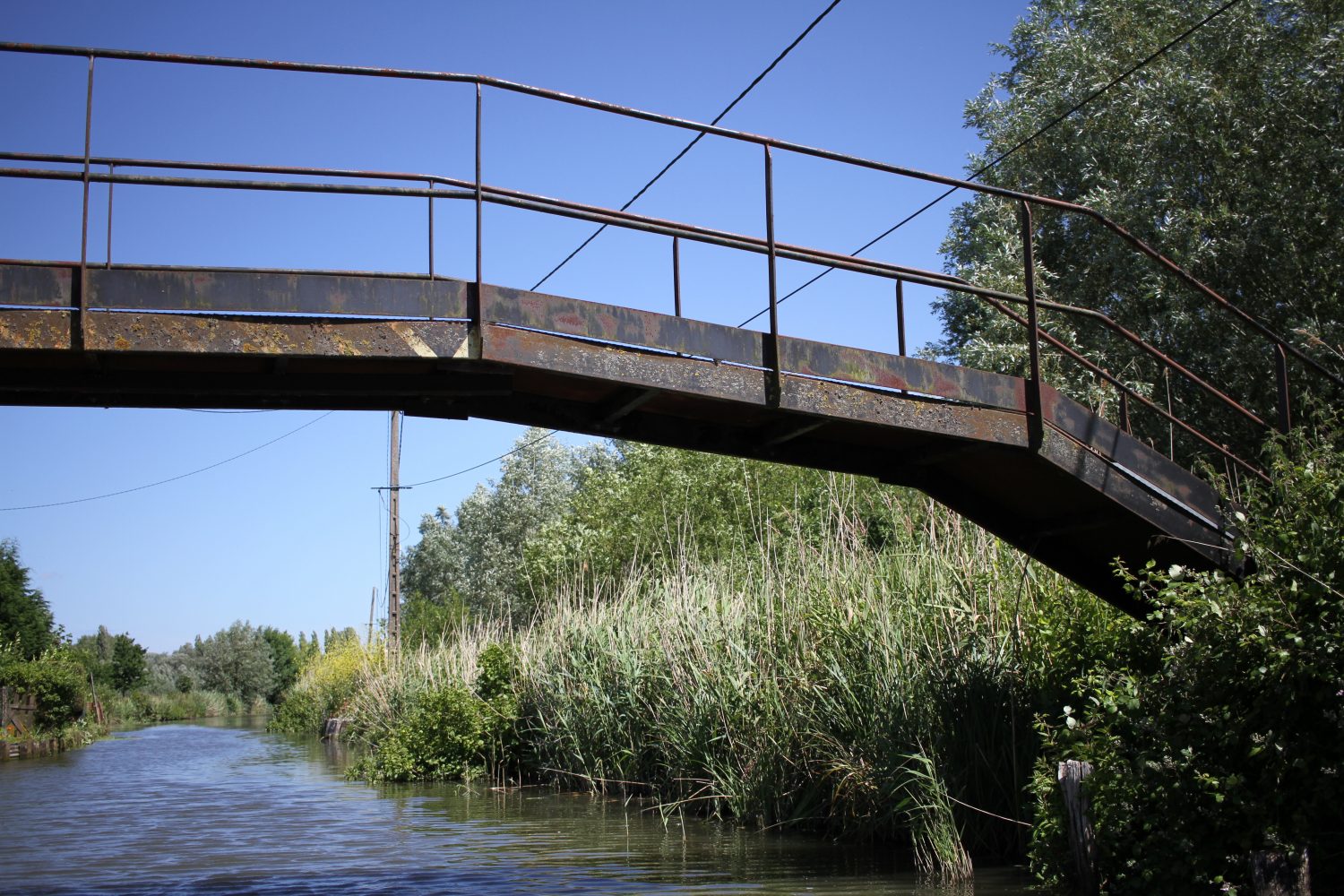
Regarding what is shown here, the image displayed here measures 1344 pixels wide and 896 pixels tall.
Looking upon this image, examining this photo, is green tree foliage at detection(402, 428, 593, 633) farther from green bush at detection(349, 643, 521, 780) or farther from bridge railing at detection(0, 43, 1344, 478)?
bridge railing at detection(0, 43, 1344, 478)

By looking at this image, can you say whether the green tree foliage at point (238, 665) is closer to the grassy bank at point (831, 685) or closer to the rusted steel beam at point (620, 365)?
the grassy bank at point (831, 685)

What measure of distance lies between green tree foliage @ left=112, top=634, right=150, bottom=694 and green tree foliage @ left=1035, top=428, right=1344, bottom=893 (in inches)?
2973

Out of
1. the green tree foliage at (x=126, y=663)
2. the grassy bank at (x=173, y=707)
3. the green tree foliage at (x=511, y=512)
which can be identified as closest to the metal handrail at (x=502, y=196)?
the green tree foliage at (x=511, y=512)

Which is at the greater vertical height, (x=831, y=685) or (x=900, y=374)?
(x=900, y=374)

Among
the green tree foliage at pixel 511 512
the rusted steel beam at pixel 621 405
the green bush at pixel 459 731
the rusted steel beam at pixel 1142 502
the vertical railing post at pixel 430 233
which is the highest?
the green tree foliage at pixel 511 512

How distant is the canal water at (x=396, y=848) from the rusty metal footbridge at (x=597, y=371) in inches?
116

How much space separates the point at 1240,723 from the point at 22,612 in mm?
51831

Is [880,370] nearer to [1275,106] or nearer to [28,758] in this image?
[1275,106]

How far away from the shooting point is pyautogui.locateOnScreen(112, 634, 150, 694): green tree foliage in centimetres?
7531

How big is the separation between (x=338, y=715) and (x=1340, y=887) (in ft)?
122

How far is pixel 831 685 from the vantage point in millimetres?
11430

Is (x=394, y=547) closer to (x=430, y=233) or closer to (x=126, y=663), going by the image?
(x=430, y=233)

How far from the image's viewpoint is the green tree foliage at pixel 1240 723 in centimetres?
697

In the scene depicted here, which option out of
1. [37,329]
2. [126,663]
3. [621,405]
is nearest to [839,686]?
[621,405]
